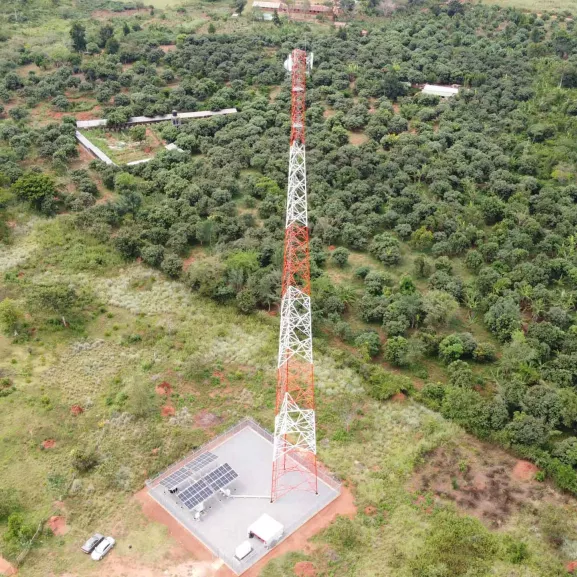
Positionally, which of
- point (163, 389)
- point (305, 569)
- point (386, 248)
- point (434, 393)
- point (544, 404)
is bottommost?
point (305, 569)

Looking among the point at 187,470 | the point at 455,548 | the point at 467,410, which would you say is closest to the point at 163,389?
the point at 187,470

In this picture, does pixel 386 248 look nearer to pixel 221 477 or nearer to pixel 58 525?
pixel 221 477

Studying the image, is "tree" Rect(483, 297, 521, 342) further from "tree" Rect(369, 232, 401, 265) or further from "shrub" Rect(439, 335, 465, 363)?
"tree" Rect(369, 232, 401, 265)

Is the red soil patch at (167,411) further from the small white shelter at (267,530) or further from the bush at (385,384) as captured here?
the bush at (385,384)

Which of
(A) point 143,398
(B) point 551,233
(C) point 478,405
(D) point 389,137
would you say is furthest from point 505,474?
(D) point 389,137

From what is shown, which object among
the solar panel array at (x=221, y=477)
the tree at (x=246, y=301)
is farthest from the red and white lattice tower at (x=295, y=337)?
the tree at (x=246, y=301)

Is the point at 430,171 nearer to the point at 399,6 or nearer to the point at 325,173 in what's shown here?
the point at 325,173
